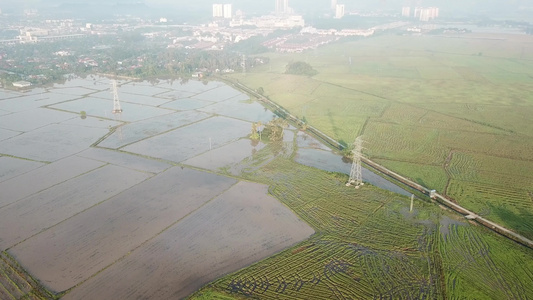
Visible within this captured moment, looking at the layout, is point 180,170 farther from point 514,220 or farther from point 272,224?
point 514,220

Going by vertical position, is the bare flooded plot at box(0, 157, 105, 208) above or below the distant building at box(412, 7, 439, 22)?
below

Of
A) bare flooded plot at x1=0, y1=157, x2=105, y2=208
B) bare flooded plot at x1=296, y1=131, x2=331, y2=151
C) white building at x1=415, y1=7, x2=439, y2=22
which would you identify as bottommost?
bare flooded plot at x1=0, y1=157, x2=105, y2=208

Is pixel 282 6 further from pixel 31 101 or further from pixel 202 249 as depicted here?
pixel 202 249

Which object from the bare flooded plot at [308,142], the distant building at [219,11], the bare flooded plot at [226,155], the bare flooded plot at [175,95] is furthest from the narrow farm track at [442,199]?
the distant building at [219,11]

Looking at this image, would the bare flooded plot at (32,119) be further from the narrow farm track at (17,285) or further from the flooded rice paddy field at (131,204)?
the narrow farm track at (17,285)

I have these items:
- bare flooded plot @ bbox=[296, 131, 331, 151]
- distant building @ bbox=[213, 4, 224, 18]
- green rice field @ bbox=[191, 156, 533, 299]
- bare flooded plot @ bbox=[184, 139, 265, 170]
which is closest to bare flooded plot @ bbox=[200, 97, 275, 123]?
bare flooded plot @ bbox=[296, 131, 331, 151]

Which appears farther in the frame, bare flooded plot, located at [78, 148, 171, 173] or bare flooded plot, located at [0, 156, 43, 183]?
bare flooded plot, located at [78, 148, 171, 173]

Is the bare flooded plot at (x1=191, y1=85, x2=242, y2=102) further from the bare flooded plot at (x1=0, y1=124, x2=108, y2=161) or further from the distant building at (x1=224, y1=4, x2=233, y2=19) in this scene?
the distant building at (x1=224, y1=4, x2=233, y2=19)

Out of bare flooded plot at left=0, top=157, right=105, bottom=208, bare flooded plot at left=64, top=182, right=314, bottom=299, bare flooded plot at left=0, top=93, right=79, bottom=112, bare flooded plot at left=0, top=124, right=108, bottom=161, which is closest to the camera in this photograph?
bare flooded plot at left=64, top=182, right=314, bottom=299
